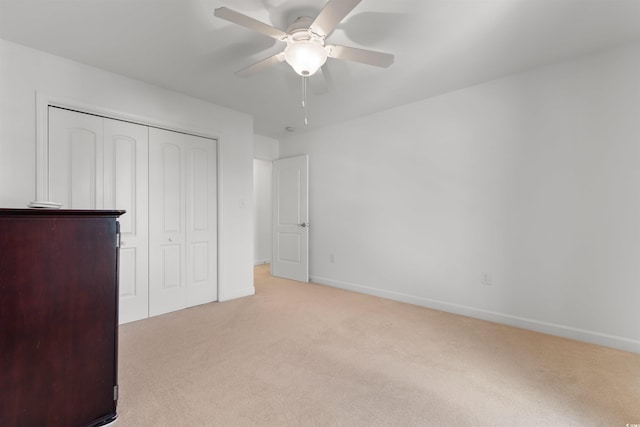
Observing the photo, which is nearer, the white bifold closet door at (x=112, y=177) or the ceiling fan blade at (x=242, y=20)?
the ceiling fan blade at (x=242, y=20)

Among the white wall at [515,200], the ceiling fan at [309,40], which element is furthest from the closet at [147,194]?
the white wall at [515,200]

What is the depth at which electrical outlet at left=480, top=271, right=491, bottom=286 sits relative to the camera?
9.64 ft

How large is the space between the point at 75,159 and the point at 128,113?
64 cm

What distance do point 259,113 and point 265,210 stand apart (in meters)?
2.90

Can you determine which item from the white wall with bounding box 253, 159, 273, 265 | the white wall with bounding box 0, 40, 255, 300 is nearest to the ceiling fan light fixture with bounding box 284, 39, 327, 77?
the white wall with bounding box 0, 40, 255, 300

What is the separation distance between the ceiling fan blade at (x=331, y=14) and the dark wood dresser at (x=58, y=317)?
148 centimetres

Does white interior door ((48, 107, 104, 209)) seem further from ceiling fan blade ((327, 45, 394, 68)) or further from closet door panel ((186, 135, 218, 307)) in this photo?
ceiling fan blade ((327, 45, 394, 68))

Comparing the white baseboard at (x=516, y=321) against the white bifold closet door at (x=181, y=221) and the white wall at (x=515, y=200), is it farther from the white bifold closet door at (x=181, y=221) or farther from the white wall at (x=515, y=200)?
the white bifold closet door at (x=181, y=221)

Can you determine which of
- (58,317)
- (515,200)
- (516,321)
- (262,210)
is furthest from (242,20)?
(262,210)

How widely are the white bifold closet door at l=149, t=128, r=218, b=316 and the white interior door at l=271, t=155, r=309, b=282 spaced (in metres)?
1.43

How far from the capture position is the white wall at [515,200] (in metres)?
2.32

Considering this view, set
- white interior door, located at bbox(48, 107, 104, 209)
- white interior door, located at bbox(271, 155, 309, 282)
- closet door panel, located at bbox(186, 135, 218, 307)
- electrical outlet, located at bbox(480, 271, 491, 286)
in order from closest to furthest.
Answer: white interior door, located at bbox(48, 107, 104, 209) < electrical outlet, located at bbox(480, 271, 491, 286) < closet door panel, located at bbox(186, 135, 218, 307) < white interior door, located at bbox(271, 155, 309, 282)

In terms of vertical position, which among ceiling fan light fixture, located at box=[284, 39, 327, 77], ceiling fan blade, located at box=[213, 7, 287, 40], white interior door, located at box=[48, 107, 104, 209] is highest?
ceiling fan blade, located at box=[213, 7, 287, 40]

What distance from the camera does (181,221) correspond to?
3.26 metres
